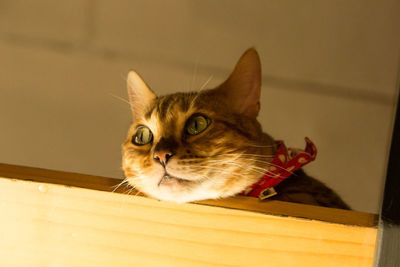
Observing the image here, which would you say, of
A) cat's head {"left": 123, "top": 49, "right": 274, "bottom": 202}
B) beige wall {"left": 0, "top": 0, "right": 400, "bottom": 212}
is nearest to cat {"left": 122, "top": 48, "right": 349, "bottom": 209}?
cat's head {"left": 123, "top": 49, "right": 274, "bottom": 202}

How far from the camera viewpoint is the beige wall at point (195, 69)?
65.2 inches

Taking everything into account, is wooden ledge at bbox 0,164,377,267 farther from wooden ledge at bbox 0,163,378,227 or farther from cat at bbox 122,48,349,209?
cat at bbox 122,48,349,209

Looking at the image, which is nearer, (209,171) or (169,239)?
(169,239)

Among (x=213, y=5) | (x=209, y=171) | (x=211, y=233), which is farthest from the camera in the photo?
(x=213, y=5)

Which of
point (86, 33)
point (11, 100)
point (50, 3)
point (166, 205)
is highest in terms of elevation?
point (50, 3)

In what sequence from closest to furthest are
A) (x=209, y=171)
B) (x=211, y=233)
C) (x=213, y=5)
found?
(x=211, y=233), (x=209, y=171), (x=213, y=5)

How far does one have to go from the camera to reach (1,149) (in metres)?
1.73

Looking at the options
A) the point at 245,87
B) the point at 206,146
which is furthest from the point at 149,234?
the point at 245,87

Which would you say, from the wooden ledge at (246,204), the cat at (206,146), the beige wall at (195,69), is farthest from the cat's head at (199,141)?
the beige wall at (195,69)

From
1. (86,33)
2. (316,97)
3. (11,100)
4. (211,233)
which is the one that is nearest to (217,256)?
(211,233)

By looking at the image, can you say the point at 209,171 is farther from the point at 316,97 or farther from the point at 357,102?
the point at 357,102

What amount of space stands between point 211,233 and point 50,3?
146cm

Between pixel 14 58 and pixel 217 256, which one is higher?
pixel 14 58

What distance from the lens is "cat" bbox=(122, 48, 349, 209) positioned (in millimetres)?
857
